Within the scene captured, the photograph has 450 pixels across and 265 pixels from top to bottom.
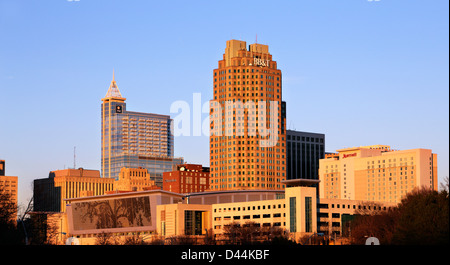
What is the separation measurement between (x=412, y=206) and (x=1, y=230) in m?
58.7
